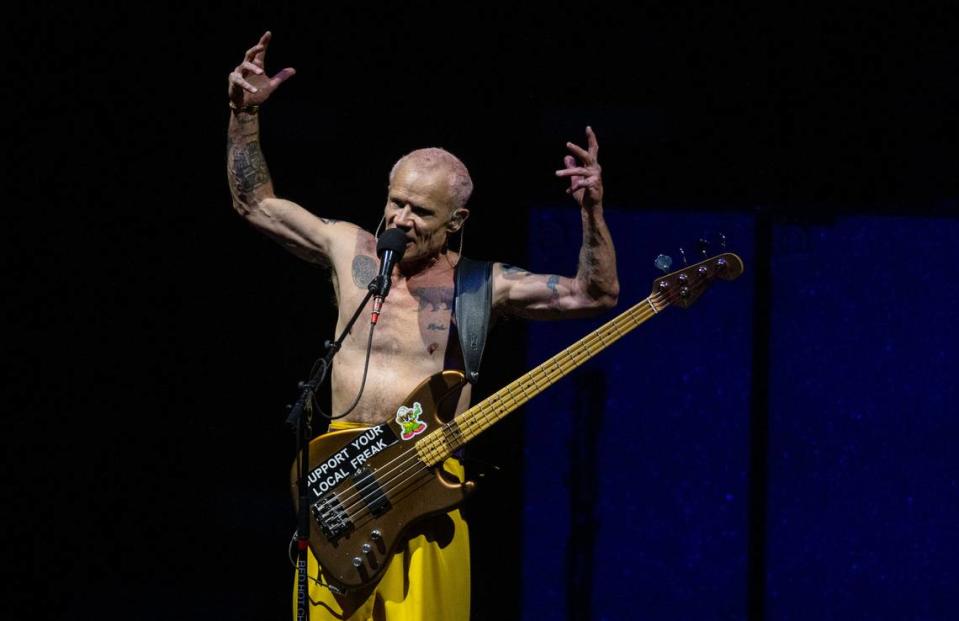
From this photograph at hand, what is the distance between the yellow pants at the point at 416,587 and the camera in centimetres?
353

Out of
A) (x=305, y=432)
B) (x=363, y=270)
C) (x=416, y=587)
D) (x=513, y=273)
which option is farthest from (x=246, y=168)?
(x=416, y=587)

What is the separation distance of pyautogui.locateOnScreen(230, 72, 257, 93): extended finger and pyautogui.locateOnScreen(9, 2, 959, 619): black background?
0.93 meters

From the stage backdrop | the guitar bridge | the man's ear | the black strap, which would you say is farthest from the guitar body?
the stage backdrop

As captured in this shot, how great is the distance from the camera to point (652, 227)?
4504mm

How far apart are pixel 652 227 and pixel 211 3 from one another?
183 cm

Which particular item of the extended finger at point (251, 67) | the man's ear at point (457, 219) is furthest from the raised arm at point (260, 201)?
the man's ear at point (457, 219)

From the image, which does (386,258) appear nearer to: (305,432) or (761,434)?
(305,432)

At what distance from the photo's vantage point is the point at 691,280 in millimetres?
3598

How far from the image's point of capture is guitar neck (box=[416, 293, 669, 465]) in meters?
3.50

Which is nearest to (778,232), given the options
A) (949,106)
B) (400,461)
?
(949,106)

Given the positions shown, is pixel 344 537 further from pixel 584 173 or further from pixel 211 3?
pixel 211 3

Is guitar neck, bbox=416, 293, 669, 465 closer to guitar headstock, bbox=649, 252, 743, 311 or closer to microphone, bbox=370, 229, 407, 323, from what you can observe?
guitar headstock, bbox=649, 252, 743, 311

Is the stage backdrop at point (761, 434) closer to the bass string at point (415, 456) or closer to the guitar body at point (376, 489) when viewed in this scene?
the bass string at point (415, 456)

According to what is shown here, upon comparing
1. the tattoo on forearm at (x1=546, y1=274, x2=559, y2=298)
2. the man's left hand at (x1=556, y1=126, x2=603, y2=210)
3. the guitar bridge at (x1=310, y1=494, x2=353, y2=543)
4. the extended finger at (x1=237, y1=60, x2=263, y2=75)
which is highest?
the extended finger at (x1=237, y1=60, x2=263, y2=75)
